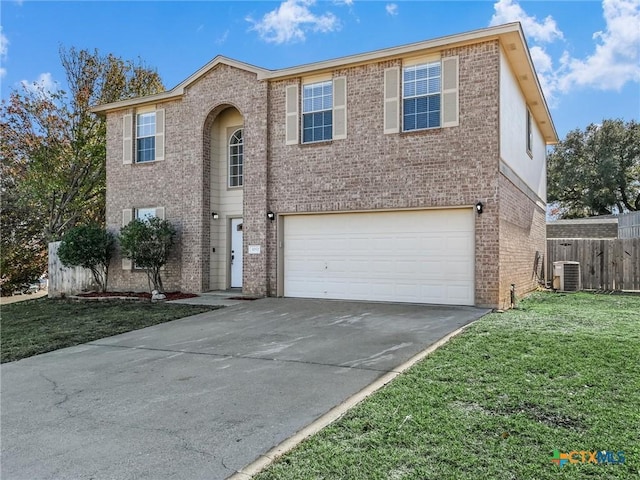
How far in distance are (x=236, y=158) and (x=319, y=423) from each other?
1148cm

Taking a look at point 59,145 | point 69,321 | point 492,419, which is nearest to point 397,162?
point 492,419

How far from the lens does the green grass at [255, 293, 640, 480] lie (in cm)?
309

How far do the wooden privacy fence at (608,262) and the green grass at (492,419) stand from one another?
10.1m

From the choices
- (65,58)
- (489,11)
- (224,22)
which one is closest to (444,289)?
(489,11)

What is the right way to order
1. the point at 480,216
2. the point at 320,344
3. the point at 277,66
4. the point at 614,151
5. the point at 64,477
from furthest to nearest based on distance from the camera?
the point at 614,151
the point at 277,66
the point at 480,216
the point at 320,344
the point at 64,477

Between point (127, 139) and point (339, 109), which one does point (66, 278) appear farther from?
point (339, 109)

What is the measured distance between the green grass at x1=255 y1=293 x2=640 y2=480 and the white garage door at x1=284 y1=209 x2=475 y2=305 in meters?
4.28

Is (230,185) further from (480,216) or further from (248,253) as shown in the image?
(480,216)

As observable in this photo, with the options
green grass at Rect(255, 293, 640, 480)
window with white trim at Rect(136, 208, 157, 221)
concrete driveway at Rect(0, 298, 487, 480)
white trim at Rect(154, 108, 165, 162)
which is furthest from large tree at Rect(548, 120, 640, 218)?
green grass at Rect(255, 293, 640, 480)

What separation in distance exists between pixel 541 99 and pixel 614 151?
2150 centimetres

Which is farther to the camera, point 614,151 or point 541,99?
point 614,151

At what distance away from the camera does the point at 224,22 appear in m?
14.0

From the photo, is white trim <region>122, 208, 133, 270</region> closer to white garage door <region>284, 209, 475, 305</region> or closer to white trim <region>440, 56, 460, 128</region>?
white garage door <region>284, 209, 475, 305</region>

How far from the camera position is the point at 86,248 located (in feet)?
46.9
